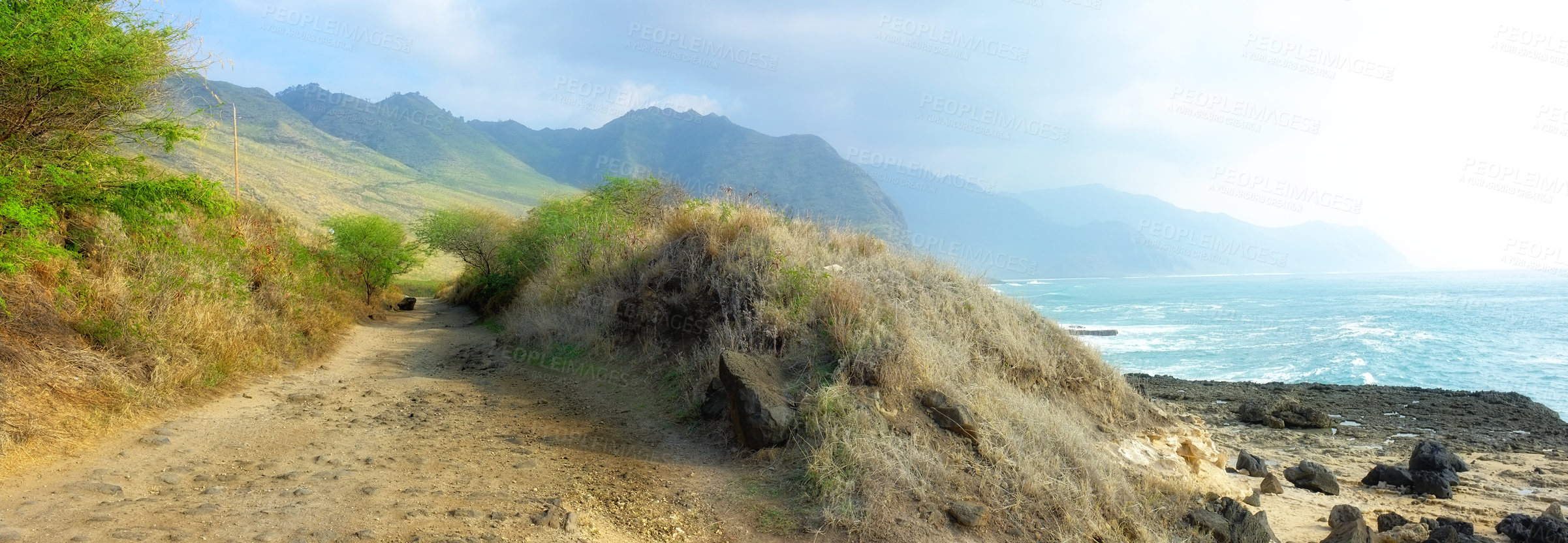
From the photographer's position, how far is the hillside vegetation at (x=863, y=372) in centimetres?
592

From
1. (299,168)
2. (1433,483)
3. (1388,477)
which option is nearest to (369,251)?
(1388,477)

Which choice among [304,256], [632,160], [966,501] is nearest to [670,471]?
[966,501]

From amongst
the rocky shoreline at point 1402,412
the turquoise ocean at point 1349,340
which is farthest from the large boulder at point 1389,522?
the rocky shoreline at point 1402,412

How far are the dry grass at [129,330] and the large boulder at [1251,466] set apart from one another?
574 inches

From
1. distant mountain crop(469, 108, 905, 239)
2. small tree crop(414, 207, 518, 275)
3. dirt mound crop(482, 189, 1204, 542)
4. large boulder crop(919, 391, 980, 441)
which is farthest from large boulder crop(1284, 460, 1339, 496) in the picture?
distant mountain crop(469, 108, 905, 239)

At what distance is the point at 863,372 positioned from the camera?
726 centimetres

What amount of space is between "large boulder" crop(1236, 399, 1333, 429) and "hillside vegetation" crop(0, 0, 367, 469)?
21153 mm

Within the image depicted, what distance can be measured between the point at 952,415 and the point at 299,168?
95927mm

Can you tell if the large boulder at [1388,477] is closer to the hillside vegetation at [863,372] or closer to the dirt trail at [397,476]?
the hillside vegetation at [863,372]

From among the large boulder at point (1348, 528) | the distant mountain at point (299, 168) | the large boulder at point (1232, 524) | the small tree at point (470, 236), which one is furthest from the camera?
the distant mountain at point (299, 168)

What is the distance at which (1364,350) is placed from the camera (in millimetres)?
36969

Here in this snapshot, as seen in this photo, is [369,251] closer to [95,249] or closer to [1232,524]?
[95,249]

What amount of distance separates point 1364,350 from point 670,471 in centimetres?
4492

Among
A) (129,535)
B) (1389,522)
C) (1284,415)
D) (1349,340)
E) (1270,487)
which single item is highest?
(129,535)
